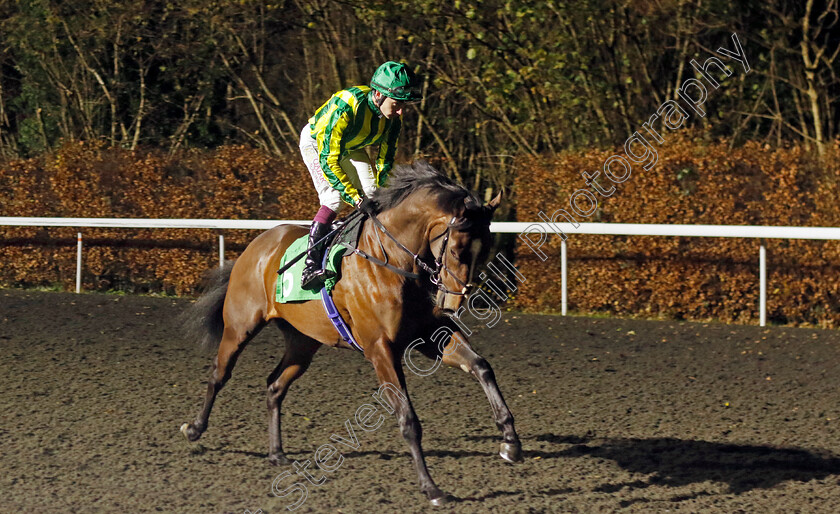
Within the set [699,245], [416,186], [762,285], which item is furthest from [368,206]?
[699,245]

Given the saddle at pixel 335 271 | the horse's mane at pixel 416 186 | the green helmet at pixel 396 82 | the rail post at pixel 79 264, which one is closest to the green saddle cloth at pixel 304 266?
the saddle at pixel 335 271

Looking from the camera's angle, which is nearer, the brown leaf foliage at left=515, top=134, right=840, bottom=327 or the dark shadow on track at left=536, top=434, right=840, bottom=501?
the dark shadow on track at left=536, top=434, right=840, bottom=501

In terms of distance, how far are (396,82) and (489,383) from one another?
1.41 metres

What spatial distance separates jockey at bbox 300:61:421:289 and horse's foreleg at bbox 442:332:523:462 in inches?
27.0

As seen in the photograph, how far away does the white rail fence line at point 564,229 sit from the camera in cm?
814

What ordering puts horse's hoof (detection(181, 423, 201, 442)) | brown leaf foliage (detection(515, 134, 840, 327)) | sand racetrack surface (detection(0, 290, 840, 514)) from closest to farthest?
1. sand racetrack surface (detection(0, 290, 840, 514))
2. horse's hoof (detection(181, 423, 201, 442))
3. brown leaf foliage (detection(515, 134, 840, 327))

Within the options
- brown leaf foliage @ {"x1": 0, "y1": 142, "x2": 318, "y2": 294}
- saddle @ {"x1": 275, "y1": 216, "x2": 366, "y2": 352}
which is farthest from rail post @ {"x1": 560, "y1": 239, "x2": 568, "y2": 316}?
saddle @ {"x1": 275, "y1": 216, "x2": 366, "y2": 352}

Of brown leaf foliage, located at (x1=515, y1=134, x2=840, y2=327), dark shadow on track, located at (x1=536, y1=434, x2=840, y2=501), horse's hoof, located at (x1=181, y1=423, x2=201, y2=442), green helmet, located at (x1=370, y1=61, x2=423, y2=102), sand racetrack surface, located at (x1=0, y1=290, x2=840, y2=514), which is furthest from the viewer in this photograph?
brown leaf foliage, located at (x1=515, y1=134, x2=840, y2=327)

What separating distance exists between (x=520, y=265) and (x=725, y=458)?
5.30 meters

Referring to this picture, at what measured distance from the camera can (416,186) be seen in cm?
430

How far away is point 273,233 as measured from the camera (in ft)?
17.4

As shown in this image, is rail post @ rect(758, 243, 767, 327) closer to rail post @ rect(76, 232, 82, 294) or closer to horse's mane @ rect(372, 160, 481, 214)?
horse's mane @ rect(372, 160, 481, 214)

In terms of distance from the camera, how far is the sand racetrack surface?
4078 millimetres

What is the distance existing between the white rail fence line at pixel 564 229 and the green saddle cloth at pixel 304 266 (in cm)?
283
